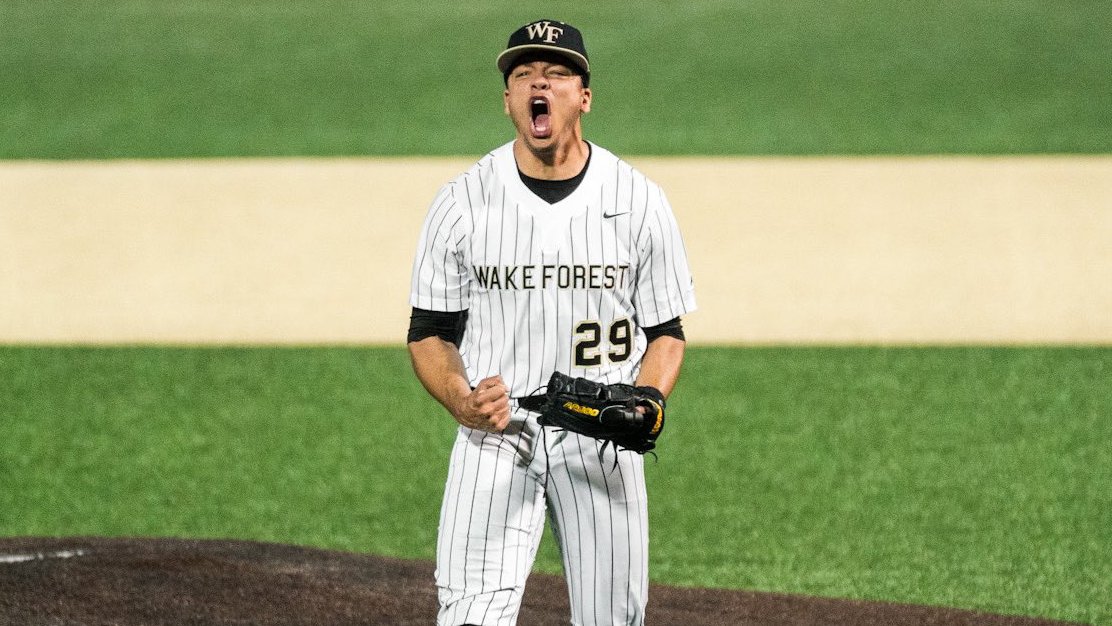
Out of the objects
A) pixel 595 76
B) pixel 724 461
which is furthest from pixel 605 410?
pixel 595 76

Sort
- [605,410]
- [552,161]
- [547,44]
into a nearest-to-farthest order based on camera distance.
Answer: [605,410]
[547,44]
[552,161]

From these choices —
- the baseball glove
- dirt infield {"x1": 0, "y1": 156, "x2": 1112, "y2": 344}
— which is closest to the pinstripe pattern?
the baseball glove

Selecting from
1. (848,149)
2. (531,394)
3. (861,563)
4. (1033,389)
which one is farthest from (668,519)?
(848,149)

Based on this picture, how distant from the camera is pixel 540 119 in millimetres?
3641

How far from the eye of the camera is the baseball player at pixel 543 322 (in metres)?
3.67

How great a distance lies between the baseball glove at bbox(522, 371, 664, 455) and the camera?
138 inches

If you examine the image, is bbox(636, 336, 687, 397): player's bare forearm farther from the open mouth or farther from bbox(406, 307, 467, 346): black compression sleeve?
the open mouth

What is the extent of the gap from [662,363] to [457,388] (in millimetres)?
489

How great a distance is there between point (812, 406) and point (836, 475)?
3.53 feet

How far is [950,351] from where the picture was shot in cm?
957

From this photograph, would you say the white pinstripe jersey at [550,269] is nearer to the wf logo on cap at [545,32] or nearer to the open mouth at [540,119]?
the open mouth at [540,119]

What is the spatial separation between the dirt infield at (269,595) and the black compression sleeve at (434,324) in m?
1.74

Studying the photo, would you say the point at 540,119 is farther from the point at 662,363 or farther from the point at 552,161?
the point at 662,363

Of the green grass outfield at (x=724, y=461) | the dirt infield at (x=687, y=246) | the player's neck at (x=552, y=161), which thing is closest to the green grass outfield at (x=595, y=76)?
the dirt infield at (x=687, y=246)
